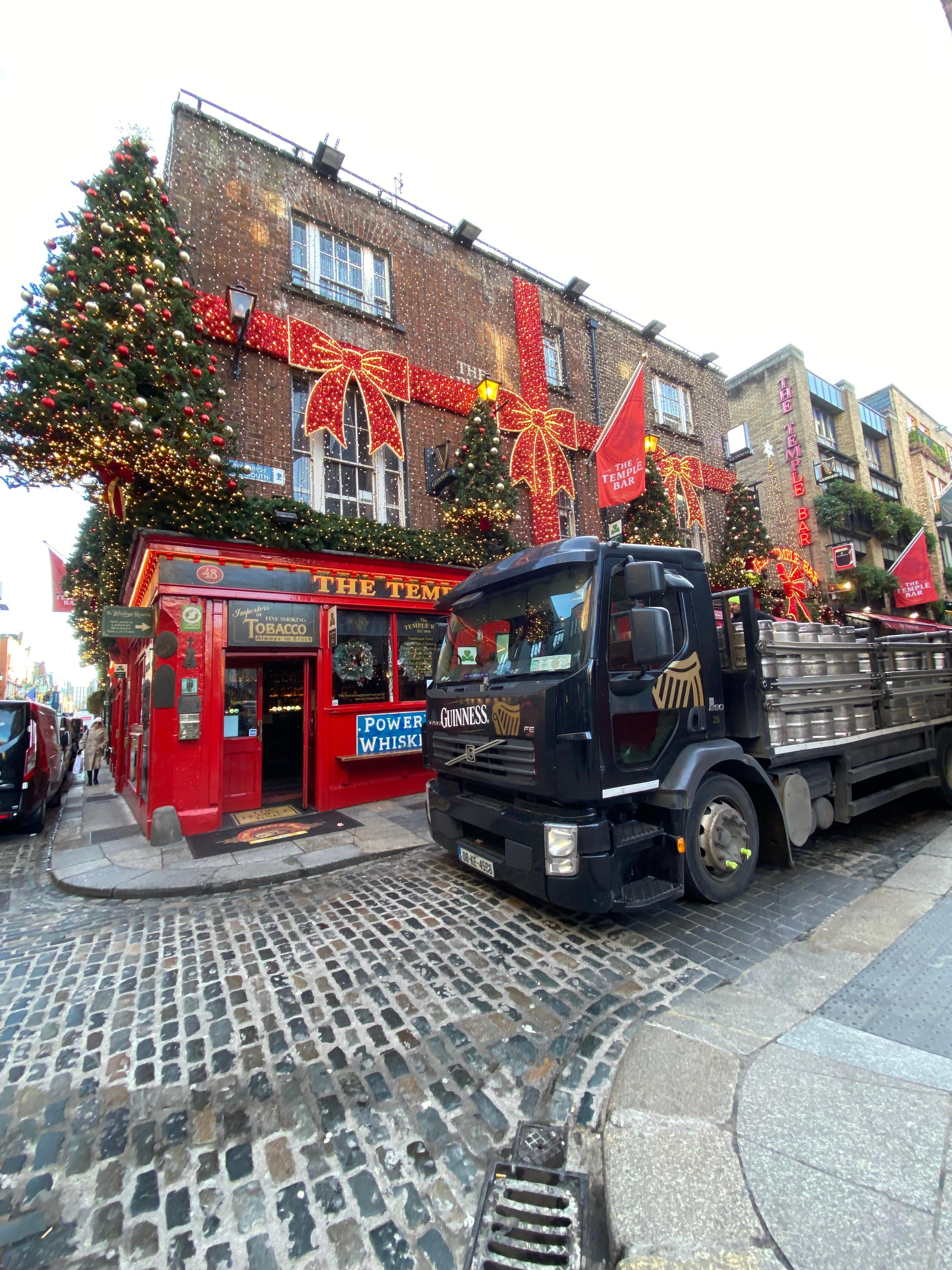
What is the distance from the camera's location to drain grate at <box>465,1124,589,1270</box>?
5.98ft

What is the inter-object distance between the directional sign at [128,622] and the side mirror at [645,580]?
7386mm

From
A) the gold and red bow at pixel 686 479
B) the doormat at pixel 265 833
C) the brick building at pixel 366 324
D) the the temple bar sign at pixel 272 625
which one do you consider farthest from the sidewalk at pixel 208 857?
the gold and red bow at pixel 686 479

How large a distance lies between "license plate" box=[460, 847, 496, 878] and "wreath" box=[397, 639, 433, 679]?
5.26m

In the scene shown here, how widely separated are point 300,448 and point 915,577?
1898 centimetres

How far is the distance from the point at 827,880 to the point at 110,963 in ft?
21.1

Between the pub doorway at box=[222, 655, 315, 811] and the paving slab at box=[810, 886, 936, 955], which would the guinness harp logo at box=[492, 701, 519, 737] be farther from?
the pub doorway at box=[222, 655, 315, 811]

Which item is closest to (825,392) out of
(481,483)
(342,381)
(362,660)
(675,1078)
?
(481,483)

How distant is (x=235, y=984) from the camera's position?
3.67 metres

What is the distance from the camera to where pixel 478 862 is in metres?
4.71

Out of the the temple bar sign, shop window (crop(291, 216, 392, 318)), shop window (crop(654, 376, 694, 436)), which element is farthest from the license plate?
shop window (crop(654, 376, 694, 436))

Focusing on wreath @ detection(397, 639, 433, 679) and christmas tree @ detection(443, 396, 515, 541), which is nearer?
wreath @ detection(397, 639, 433, 679)

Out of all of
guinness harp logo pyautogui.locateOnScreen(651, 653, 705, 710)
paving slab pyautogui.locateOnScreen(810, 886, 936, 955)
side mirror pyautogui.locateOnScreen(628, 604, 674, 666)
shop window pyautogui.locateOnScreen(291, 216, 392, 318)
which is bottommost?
paving slab pyautogui.locateOnScreen(810, 886, 936, 955)

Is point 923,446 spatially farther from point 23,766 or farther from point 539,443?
point 23,766

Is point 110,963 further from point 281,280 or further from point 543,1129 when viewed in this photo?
point 281,280
